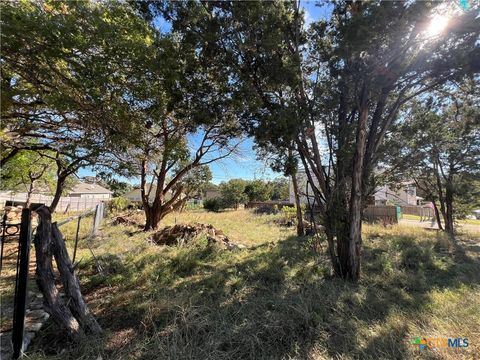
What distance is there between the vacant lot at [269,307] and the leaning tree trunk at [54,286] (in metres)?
0.21

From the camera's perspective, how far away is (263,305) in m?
3.64

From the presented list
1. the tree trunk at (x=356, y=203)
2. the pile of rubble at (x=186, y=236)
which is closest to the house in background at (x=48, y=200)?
the pile of rubble at (x=186, y=236)

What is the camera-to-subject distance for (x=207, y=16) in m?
4.30

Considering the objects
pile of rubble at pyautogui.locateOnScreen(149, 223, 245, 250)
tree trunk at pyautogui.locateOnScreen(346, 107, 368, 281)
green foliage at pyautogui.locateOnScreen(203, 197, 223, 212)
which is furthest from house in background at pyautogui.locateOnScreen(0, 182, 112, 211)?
tree trunk at pyautogui.locateOnScreen(346, 107, 368, 281)

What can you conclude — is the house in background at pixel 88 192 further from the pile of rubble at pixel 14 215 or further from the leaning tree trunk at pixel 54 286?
the leaning tree trunk at pixel 54 286

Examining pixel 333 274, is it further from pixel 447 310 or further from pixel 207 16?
pixel 207 16

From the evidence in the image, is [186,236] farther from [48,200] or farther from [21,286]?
[48,200]

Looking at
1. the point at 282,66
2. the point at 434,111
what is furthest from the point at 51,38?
the point at 434,111

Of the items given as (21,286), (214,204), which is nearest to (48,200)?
(214,204)

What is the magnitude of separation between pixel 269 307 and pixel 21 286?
2917mm

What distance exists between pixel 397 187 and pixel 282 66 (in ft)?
34.4

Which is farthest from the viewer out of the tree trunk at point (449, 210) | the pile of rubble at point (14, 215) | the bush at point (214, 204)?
the bush at point (214, 204)

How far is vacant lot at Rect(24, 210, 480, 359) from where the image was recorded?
104 inches

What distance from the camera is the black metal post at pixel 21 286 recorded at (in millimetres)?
2306
